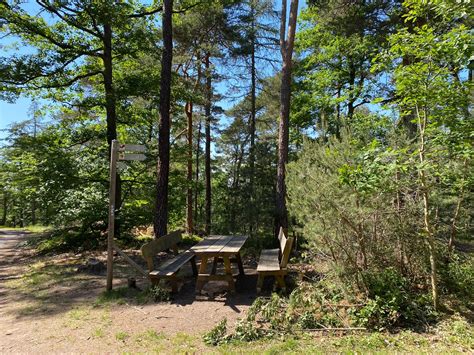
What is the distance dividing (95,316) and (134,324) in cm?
73

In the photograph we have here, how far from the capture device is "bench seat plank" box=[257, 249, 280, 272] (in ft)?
16.3

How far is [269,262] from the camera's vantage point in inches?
213

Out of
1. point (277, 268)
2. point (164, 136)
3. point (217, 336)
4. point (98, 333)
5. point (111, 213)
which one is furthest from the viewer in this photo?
point (164, 136)

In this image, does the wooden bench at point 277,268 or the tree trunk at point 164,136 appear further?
the tree trunk at point 164,136

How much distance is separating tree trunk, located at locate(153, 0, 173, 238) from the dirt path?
2036 millimetres

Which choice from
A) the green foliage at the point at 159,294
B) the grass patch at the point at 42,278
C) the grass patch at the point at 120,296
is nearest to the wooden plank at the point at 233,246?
the green foliage at the point at 159,294

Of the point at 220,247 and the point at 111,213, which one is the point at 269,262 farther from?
the point at 111,213

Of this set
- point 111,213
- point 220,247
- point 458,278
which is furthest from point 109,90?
point 458,278

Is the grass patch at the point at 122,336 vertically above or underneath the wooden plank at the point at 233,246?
underneath

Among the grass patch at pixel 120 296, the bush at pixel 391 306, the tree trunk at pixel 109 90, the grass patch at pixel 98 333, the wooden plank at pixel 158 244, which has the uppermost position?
the tree trunk at pixel 109 90

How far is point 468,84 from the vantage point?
3664 millimetres

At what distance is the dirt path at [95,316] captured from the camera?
12.2 feet

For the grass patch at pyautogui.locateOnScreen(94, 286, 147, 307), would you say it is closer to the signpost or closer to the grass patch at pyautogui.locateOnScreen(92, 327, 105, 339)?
the signpost

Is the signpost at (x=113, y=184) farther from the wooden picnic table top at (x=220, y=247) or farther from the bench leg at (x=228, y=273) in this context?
the bench leg at (x=228, y=273)
